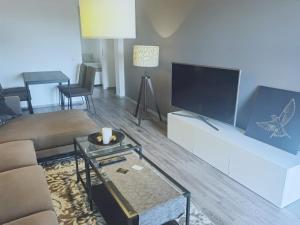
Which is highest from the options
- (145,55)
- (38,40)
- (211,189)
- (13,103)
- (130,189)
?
(38,40)

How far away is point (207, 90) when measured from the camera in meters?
3.17

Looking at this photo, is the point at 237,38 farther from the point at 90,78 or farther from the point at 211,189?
the point at 90,78

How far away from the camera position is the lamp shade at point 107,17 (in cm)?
220

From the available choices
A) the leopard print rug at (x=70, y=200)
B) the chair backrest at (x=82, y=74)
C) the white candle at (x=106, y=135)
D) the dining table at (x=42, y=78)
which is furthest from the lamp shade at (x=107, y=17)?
the chair backrest at (x=82, y=74)

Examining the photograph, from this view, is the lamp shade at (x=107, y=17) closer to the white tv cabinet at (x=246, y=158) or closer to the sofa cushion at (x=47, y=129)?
the sofa cushion at (x=47, y=129)

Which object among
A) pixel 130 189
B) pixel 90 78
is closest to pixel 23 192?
pixel 130 189

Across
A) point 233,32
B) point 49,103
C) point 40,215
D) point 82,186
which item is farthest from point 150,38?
point 40,215

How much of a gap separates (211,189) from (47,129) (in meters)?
1.98

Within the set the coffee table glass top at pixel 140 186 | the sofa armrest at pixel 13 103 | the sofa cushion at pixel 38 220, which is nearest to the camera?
the sofa cushion at pixel 38 220

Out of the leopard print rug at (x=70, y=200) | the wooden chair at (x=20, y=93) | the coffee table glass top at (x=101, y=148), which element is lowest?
the leopard print rug at (x=70, y=200)

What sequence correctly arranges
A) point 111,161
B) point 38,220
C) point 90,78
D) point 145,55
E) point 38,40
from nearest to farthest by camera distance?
point 38,220 < point 111,161 < point 145,55 < point 90,78 < point 38,40

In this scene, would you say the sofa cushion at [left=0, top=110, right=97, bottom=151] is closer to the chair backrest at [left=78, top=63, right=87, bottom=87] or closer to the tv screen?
the tv screen

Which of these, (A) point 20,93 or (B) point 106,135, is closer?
(B) point 106,135

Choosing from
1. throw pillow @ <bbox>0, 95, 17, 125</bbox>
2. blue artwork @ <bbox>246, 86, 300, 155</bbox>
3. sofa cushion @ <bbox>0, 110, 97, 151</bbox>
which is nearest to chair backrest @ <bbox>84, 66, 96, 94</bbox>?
sofa cushion @ <bbox>0, 110, 97, 151</bbox>
